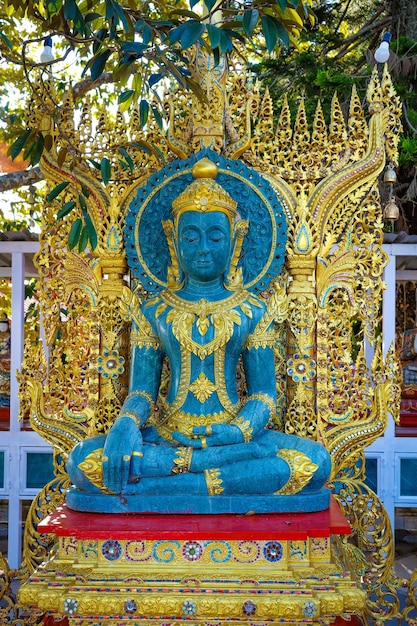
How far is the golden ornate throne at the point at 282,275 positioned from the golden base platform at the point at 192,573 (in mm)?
1108

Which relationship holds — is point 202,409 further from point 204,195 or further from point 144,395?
point 204,195

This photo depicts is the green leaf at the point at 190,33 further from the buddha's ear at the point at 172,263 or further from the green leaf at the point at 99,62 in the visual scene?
the buddha's ear at the point at 172,263

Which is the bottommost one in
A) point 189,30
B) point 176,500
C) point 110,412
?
point 176,500

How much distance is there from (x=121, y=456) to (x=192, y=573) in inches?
28.7

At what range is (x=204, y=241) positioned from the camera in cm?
445

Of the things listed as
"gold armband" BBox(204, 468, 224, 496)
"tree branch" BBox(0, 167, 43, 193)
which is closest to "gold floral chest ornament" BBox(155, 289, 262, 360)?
"gold armband" BBox(204, 468, 224, 496)

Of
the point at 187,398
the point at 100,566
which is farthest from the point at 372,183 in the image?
the point at 100,566

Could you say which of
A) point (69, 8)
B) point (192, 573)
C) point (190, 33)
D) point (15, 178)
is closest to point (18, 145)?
point (69, 8)

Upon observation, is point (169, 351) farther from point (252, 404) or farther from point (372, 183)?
point (372, 183)

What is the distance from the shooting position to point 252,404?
4.34 meters

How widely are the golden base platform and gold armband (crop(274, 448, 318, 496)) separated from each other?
0.16 m

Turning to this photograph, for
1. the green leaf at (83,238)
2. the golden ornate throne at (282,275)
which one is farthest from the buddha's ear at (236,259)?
the green leaf at (83,238)

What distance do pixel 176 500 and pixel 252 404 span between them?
82 centimetres

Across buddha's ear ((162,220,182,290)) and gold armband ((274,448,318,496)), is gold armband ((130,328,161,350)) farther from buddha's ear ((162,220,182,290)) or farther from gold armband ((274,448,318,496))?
gold armband ((274,448,318,496))
